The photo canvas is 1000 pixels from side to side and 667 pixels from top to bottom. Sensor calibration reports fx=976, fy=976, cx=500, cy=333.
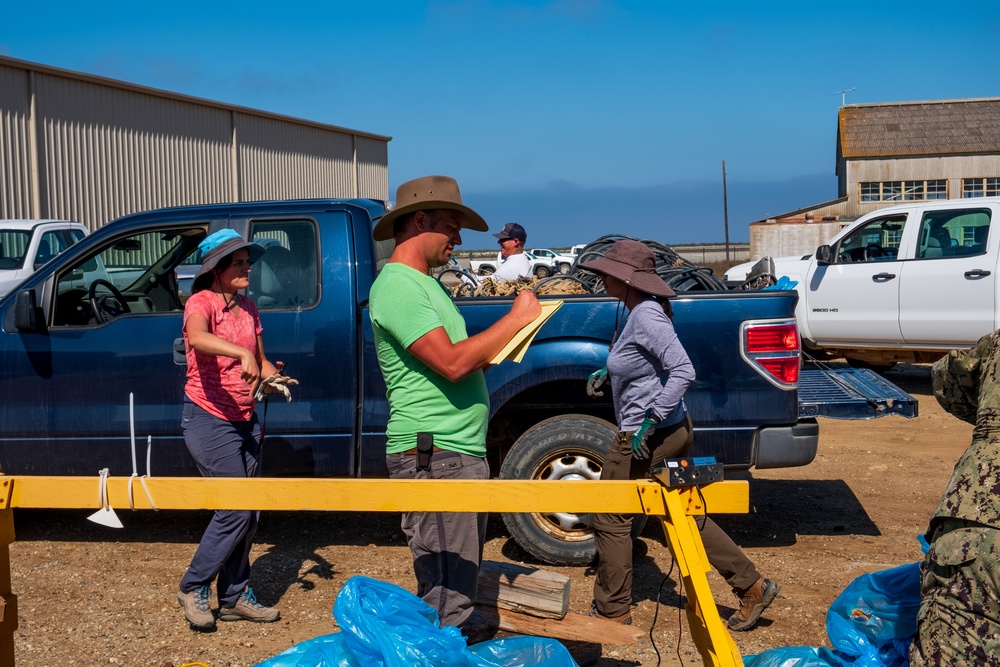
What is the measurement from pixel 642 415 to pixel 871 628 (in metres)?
1.35

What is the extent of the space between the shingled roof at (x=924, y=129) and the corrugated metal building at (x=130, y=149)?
A: 3264 cm

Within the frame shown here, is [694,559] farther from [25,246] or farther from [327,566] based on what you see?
[25,246]

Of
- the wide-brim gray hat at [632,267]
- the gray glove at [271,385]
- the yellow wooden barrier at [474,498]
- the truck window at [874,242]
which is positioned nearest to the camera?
the yellow wooden barrier at [474,498]

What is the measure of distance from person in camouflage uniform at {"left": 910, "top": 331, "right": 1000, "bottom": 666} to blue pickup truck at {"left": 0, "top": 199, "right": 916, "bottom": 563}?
2.24 meters

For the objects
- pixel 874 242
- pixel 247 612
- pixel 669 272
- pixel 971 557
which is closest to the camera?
pixel 971 557

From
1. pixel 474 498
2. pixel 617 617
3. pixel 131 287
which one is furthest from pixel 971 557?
pixel 131 287

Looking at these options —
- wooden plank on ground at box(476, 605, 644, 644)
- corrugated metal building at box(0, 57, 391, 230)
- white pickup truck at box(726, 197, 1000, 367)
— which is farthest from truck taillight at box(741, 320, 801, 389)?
corrugated metal building at box(0, 57, 391, 230)

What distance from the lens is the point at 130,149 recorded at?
22.3m

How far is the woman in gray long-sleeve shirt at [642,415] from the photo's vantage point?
420cm

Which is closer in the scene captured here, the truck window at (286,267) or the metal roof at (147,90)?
the truck window at (286,267)

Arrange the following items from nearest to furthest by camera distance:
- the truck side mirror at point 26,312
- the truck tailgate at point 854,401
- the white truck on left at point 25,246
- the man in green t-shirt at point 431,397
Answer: the man in green t-shirt at point 431,397 → the truck tailgate at point 854,401 → the truck side mirror at point 26,312 → the white truck on left at point 25,246

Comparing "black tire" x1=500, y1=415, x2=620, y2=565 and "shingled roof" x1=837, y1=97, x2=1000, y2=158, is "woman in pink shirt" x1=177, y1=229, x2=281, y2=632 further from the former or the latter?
"shingled roof" x1=837, y1=97, x2=1000, y2=158

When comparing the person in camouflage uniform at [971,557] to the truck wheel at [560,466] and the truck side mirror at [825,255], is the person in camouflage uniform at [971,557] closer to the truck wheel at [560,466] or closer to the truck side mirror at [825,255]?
the truck wheel at [560,466]

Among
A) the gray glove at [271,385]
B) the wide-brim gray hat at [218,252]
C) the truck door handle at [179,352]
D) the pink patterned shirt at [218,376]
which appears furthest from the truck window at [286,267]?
the gray glove at [271,385]
